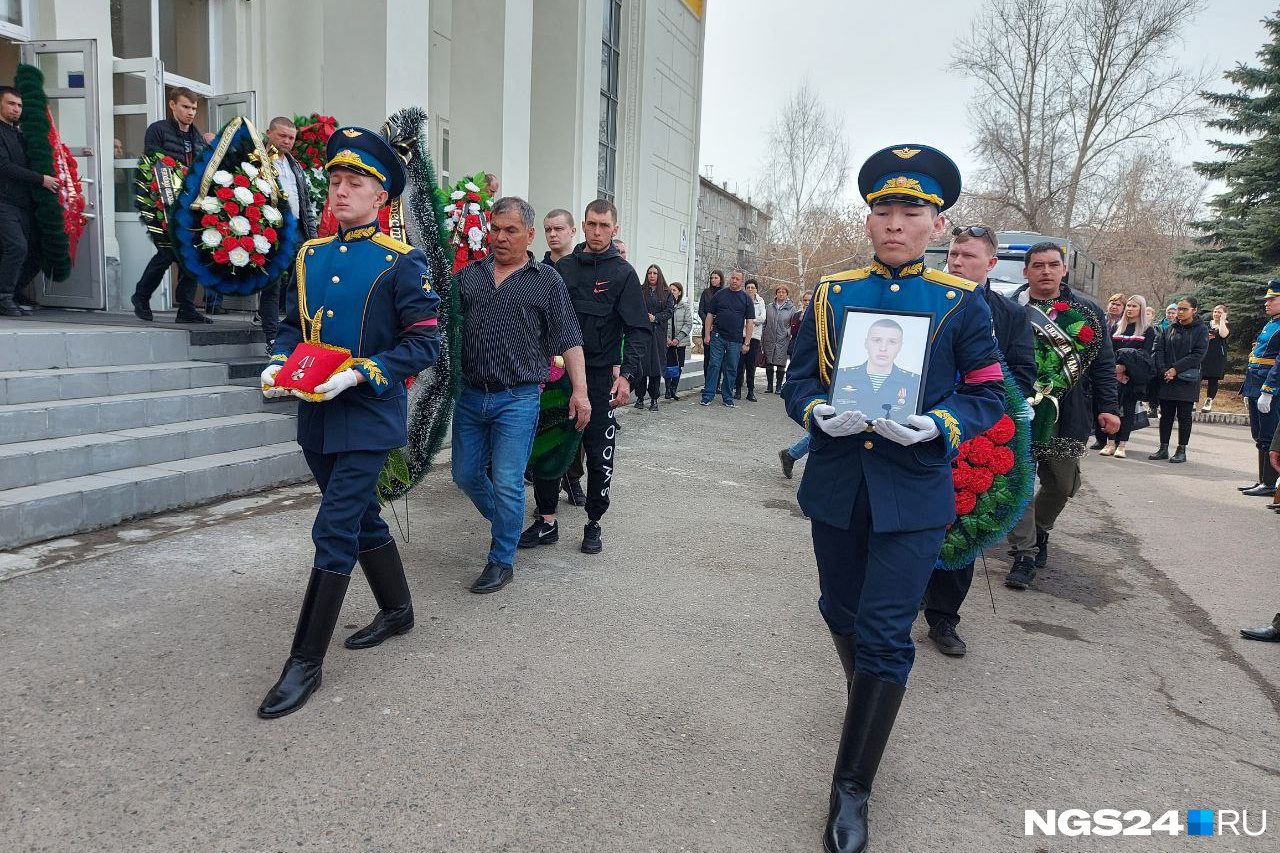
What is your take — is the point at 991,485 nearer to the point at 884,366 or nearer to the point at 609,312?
the point at 884,366

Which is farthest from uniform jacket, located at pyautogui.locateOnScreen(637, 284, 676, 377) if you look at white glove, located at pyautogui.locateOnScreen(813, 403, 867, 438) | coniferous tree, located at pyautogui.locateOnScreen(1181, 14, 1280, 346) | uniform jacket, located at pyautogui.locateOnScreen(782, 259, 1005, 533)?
coniferous tree, located at pyautogui.locateOnScreen(1181, 14, 1280, 346)

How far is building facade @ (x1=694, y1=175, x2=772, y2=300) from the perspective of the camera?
6189 centimetres

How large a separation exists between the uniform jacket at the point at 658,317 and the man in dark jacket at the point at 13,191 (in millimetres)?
6641

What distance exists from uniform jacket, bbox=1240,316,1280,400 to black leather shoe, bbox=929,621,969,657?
6.53 metres

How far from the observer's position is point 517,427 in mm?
4641

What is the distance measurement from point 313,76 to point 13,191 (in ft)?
13.8

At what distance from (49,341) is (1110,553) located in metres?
7.74

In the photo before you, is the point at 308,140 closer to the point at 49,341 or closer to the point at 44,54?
the point at 44,54

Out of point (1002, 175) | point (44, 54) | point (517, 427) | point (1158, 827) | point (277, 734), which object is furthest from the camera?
point (1002, 175)

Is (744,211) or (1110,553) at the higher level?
(744,211)

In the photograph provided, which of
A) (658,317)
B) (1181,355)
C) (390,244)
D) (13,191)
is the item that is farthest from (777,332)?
(390,244)

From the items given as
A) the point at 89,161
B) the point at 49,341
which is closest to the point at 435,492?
the point at 49,341

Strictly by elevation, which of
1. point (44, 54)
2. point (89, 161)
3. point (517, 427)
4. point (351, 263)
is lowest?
point (517, 427)

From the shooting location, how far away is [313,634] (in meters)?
3.27
